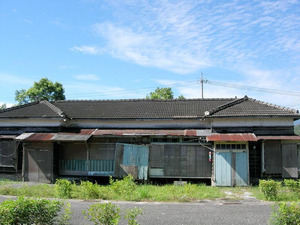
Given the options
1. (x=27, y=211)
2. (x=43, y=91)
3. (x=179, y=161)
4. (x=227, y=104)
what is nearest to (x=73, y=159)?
(x=179, y=161)

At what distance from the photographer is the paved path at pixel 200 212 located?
8.62 m

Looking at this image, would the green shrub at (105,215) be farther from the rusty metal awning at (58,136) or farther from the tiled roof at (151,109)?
the tiled roof at (151,109)

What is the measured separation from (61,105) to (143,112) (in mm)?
6956

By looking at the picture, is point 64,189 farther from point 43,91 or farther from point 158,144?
point 43,91

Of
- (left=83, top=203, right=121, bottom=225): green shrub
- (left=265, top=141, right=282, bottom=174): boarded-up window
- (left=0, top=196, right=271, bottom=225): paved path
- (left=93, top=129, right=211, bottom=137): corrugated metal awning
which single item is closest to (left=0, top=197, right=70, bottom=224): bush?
(left=83, top=203, right=121, bottom=225): green shrub

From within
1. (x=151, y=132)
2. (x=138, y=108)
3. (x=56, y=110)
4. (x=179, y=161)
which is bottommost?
(x=179, y=161)

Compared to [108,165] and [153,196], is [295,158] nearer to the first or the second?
[153,196]

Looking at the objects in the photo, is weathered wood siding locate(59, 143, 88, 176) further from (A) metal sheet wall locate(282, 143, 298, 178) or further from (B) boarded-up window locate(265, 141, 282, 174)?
(A) metal sheet wall locate(282, 143, 298, 178)

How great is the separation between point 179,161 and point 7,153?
1114 centimetres

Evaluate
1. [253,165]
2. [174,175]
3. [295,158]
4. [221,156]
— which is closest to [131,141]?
[174,175]

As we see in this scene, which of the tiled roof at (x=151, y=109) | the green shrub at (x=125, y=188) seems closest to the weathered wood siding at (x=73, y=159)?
the tiled roof at (x=151, y=109)

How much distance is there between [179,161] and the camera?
16.9m

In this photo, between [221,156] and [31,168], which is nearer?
[221,156]

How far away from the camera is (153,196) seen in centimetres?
1220
